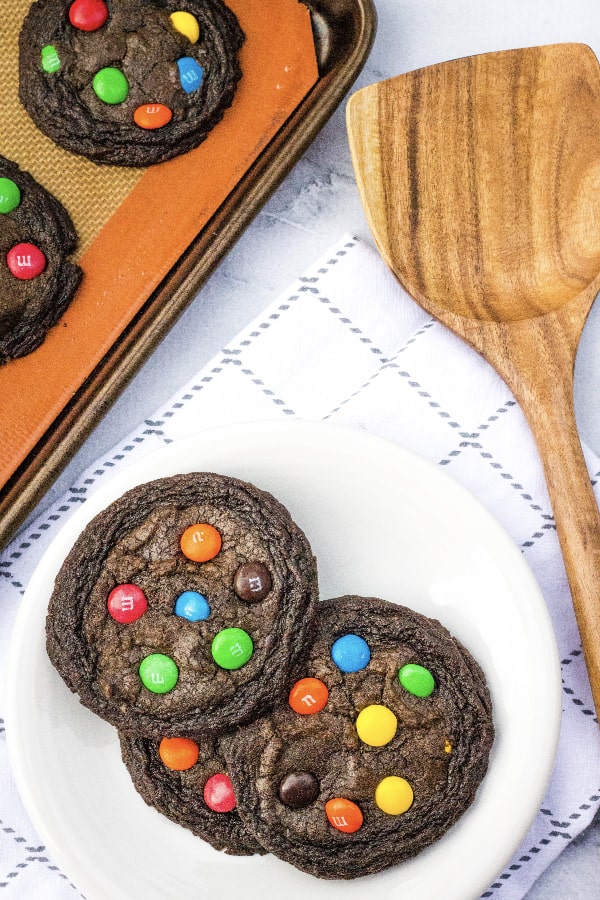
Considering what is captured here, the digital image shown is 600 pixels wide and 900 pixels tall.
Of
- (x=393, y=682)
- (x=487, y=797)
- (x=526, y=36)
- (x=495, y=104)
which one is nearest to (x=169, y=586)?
(x=393, y=682)

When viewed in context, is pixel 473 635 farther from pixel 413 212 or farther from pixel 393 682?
pixel 413 212

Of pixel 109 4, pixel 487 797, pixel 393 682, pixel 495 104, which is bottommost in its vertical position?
pixel 487 797

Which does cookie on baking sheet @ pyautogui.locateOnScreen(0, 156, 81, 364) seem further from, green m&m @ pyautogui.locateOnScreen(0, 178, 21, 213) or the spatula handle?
the spatula handle

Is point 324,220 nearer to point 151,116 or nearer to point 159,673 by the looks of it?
point 151,116

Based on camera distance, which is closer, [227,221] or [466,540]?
[466,540]

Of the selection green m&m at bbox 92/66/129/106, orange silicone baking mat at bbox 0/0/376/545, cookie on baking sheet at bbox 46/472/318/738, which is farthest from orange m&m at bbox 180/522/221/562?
green m&m at bbox 92/66/129/106

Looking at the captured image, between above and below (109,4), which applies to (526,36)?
below

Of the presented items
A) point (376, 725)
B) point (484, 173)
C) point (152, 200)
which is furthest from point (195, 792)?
point (484, 173)

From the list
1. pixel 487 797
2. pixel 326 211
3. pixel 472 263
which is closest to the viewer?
pixel 487 797
